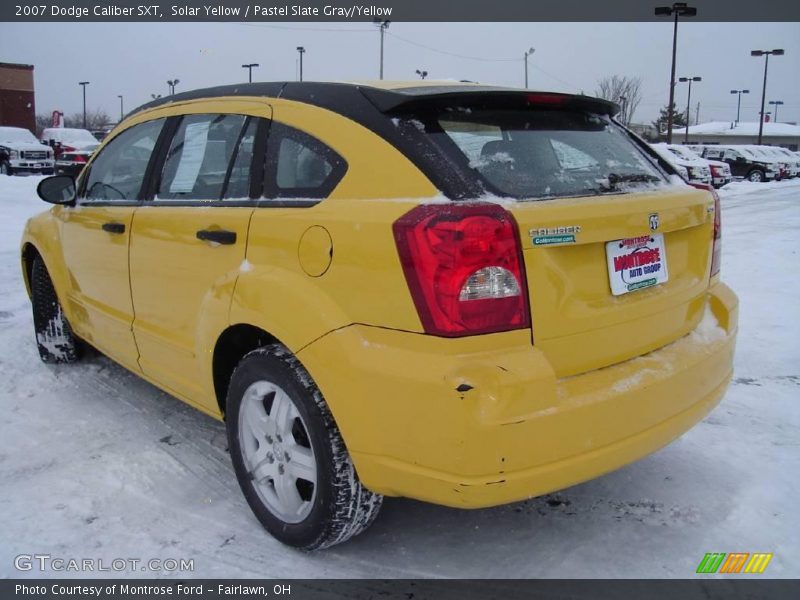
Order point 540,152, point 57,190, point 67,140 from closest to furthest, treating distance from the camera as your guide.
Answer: point 540,152, point 57,190, point 67,140

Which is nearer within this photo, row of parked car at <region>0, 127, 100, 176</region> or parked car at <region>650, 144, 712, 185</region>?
parked car at <region>650, 144, 712, 185</region>

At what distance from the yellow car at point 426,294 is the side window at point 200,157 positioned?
0.05ft

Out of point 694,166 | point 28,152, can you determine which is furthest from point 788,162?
point 28,152

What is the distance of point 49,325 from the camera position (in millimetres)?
4629

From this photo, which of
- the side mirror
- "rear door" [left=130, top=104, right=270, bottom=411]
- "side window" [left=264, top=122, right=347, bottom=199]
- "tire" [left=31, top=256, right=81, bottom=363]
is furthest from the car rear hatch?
"tire" [left=31, top=256, right=81, bottom=363]

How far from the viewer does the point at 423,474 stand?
2102 millimetres

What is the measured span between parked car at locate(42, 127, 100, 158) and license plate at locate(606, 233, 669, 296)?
2628 centimetres

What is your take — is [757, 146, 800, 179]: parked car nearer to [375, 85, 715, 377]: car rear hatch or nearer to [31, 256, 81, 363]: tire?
[375, 85, 715, 377]: car rear hatch

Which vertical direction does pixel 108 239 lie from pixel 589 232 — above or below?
below

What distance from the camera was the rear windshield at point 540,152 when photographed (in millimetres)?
2311

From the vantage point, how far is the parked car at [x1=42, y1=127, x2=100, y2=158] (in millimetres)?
25625

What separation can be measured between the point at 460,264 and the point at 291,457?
3.34ft

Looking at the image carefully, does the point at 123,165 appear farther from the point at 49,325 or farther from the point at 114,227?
the point at 49,325

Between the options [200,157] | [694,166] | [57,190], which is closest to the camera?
[200,157]
